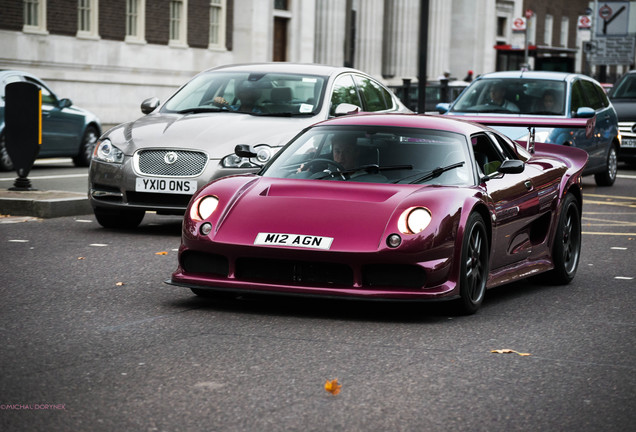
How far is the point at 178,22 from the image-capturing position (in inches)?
1432

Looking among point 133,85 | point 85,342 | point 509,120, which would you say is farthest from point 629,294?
point 133,85

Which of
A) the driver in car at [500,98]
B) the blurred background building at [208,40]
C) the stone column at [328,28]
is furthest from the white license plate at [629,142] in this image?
the stone column at [328,28]

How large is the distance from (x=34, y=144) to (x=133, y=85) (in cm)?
2076

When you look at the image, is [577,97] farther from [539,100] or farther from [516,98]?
[516,98]

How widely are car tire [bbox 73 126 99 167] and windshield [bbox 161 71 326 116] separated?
8238 millimetres

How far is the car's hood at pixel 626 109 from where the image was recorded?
883 inches

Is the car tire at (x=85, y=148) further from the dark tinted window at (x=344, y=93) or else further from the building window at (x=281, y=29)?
the building window at (x=281, y=29)

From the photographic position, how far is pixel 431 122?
805 centimetres

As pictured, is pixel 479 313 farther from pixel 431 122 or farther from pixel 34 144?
pixel 34 144

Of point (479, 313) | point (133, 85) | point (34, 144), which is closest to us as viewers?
point (479, 313)

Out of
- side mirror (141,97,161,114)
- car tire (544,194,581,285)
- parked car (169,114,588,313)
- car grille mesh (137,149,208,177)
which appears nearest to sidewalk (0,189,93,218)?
side mirror (141,97,161,114)

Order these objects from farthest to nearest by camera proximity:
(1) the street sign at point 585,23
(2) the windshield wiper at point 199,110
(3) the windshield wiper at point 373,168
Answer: (1) the street sign at point 585,23 → (2) the windshield wiper at point 199,110 → (3) the windshield wiper at point 373,168

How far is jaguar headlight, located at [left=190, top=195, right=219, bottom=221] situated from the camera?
23.6 ft

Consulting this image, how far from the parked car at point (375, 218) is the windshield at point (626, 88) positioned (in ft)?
53.1
